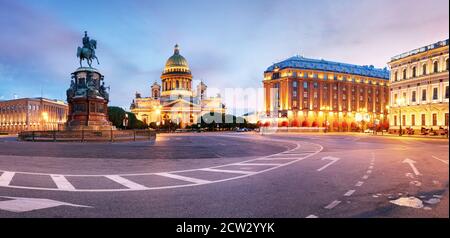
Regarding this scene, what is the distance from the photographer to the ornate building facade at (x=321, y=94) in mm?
103875

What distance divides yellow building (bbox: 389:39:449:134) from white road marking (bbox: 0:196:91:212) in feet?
192

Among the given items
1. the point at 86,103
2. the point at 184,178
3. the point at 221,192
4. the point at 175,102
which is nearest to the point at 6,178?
the point at 184,178

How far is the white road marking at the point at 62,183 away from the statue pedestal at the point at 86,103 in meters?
27.0

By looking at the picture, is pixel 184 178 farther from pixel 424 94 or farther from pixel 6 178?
pixel 424 94

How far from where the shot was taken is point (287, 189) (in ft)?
26.2

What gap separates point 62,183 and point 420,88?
66593mm

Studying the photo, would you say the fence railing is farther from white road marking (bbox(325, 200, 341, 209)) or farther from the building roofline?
the building roofline

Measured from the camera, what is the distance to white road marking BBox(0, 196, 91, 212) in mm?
6043

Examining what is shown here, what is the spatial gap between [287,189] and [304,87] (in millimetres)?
102387

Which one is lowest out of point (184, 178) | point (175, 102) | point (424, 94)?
point (184, 178)

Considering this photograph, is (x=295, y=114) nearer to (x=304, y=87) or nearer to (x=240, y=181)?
(x=304, y=87)

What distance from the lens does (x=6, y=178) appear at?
969 centimetres

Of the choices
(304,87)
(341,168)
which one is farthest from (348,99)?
(341,168)
